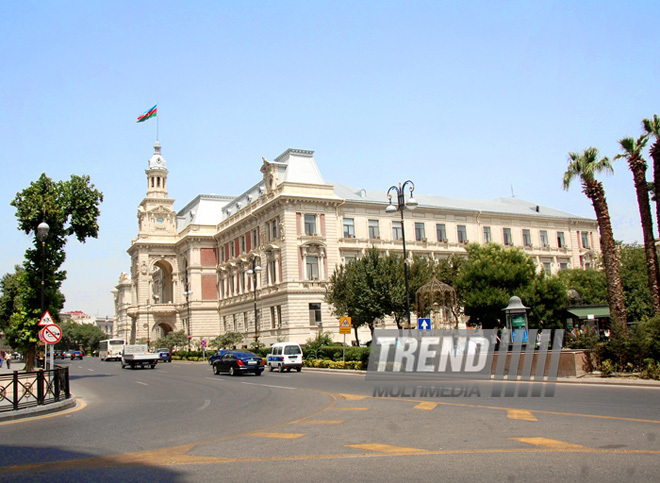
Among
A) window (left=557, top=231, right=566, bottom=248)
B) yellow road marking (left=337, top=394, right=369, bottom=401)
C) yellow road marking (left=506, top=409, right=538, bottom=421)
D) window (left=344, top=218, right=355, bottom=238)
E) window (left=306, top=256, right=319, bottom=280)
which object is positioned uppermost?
window (left=344, top=218, right=355, bottom=238)

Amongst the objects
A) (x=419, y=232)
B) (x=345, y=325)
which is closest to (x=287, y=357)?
(x=345, y=325)

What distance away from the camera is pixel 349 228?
60.5 metres

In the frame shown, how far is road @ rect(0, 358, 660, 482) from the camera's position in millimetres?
7719

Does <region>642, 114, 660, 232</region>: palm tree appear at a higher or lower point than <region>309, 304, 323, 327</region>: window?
higher

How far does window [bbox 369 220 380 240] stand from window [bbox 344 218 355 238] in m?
2.06

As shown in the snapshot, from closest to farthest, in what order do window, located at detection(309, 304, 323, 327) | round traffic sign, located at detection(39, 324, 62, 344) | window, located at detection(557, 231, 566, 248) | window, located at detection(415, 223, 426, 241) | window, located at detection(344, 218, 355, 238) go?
round traffic sign, located at detection(39, 324, 62, 344) → window, located at detection(309, 304, 323, 327) → window, located at detection(344, 218, 355, 238) → window, located at detection(415, 223, 426, 241) → window, located at detection(557, 231, 566, 248)

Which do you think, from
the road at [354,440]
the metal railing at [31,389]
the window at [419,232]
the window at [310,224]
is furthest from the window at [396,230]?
the metal railing at [31,389]

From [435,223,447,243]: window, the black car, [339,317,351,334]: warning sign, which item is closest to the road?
the black car

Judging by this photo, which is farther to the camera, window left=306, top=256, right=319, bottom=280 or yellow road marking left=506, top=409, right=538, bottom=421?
window left=306, top=256, right=319, bottom=280

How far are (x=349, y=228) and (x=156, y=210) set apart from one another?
38.7 metres

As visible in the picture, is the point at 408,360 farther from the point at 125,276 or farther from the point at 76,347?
the point at 76,347

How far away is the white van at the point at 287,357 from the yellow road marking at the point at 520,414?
2388cm

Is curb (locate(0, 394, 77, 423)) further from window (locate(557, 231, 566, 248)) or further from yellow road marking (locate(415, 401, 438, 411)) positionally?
window (locate(557, 231, 566, 248))

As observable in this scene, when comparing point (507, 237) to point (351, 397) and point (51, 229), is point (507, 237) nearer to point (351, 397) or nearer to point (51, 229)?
point (51, 229)
